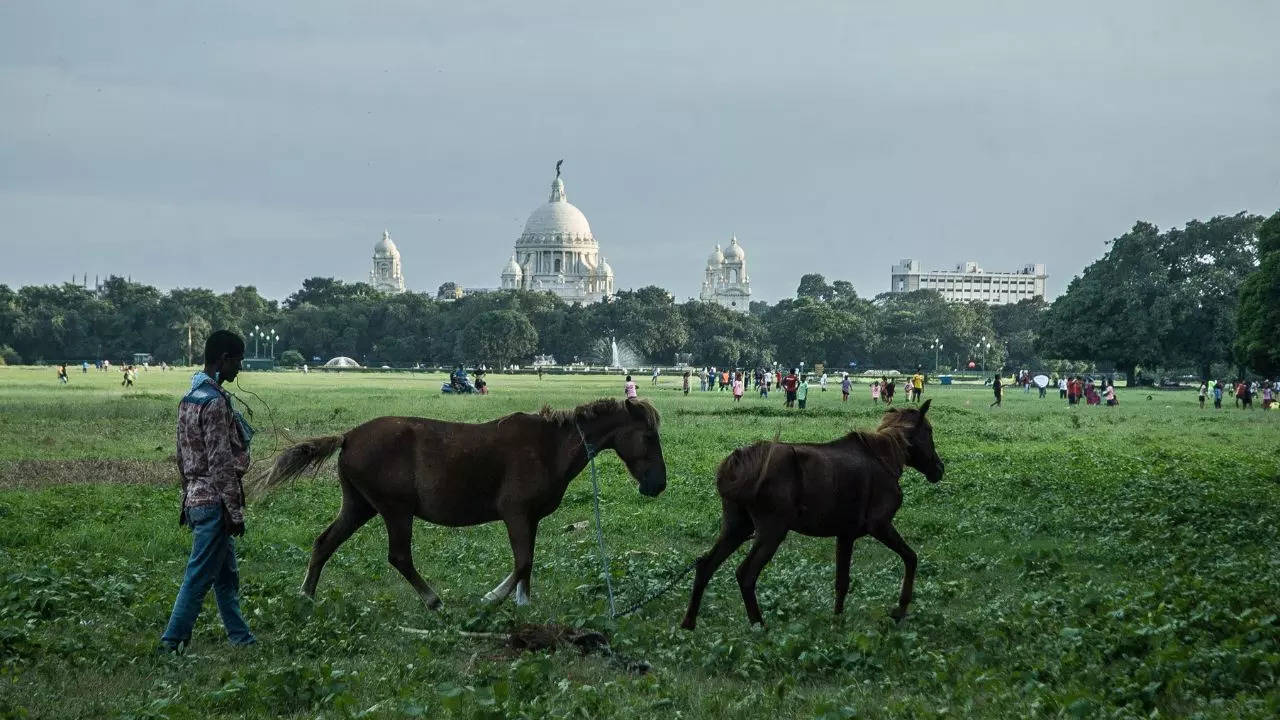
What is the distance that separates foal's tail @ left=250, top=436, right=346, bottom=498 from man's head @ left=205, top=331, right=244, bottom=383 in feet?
5.08

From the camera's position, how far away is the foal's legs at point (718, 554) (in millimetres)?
10406

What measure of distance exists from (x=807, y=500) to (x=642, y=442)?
148cm

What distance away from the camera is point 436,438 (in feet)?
37.0

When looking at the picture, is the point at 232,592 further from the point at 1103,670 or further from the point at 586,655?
the point at 1103,670

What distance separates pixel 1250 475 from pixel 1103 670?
593 inches

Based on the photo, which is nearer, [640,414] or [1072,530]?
[640,414]

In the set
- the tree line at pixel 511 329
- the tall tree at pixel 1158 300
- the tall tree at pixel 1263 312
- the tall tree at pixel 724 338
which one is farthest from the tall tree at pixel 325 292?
the tall tree at pixel 1263 312

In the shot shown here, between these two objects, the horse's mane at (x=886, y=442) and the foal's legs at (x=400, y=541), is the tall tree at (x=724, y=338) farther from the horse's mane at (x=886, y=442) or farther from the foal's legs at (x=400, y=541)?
the foal's legs at (x=400, y=541)

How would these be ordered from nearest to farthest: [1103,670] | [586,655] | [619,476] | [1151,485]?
[1103,670] → [586,655] → [1151,485] → [619,476]

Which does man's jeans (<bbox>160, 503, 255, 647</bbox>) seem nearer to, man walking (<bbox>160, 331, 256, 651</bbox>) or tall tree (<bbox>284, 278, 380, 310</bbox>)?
man walking (<bbox>160, 331, 256, 651</bbox>)

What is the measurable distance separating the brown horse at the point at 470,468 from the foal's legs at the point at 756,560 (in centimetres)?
114

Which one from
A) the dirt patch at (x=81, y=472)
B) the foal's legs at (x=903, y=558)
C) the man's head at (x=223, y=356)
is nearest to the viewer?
the man's head at (x=223, y=356)

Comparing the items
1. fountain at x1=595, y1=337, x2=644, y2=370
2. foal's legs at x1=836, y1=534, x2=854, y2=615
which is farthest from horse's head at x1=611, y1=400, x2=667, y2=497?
fountain at x1=595, y1=337, x2=644, y2=370

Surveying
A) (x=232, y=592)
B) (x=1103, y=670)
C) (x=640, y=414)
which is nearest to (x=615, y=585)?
(x=640, y=414)
